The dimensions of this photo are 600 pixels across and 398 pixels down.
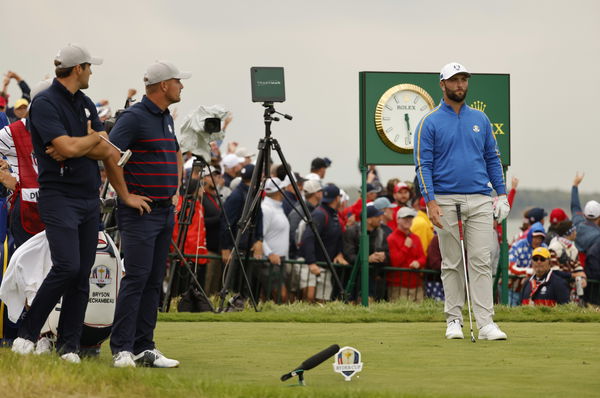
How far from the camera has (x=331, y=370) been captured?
812 cm

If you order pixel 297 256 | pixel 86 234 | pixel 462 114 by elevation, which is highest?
pixel 462 114

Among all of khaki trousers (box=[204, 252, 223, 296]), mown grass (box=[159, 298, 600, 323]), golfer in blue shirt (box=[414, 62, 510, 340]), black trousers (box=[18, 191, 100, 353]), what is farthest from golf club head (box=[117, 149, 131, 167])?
khaki trousers (box=[204, 252, 223, 296])

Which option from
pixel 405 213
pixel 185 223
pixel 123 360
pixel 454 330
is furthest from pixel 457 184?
pixel 405 213

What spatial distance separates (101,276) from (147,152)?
3.85 feet

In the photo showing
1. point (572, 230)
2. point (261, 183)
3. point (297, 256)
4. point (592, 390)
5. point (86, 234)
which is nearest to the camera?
point (592, 390)

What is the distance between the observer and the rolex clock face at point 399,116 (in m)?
16.2

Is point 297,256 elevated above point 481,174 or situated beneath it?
situated beneath

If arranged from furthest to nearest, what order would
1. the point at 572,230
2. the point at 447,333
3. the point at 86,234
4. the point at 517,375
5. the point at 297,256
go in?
the point at 572,230, the point at 297,256, the point at 447,333, the point at 86,234, the point at 517,375

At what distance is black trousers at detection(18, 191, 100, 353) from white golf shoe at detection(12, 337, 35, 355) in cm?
4

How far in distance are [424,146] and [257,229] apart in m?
5.42

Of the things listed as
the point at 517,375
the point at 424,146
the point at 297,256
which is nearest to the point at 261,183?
the point at 297,256

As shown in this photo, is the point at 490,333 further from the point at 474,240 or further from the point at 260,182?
the point at 260,182

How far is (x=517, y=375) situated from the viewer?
7844 mm

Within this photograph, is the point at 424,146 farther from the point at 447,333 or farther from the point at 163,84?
the point at 163,84
